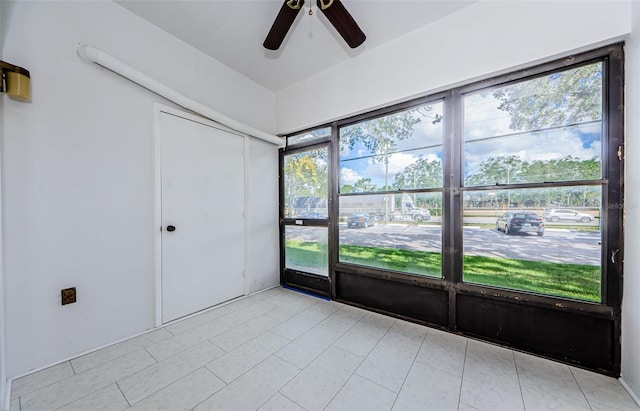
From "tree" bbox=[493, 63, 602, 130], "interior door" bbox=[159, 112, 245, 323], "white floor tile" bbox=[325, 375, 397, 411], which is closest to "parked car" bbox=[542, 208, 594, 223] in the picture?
"tree" bbox=[493, 63, 602, 130]

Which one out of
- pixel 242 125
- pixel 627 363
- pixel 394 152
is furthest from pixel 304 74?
pixel 627 363

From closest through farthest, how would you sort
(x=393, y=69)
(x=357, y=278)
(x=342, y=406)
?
(x=342, y=406)
(x=393, y=69)
(x=357, y=278)

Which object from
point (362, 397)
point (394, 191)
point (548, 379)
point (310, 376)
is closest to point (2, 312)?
point (310, 376)

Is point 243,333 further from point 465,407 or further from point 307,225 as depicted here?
point 465,407

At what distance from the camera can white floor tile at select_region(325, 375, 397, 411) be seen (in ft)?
4.65

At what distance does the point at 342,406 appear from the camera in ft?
4.67

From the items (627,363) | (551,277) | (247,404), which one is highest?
(551,277)

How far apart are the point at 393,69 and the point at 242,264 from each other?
117 inches

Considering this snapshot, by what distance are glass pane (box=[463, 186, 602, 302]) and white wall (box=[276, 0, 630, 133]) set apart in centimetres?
108

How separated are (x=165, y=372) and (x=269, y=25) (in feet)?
10.3

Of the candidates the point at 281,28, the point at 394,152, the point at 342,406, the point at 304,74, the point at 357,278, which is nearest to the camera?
the point at 342,406

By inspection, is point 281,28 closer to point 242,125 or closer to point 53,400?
point 242,125

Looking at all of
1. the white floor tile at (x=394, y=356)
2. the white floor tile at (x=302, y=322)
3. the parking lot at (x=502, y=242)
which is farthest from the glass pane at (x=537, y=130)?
the white floor tile at (x=302, y=322)

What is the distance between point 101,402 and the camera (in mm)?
1456
